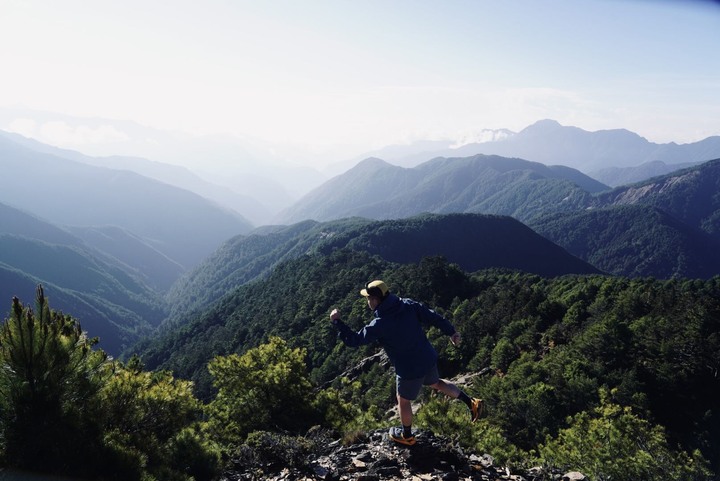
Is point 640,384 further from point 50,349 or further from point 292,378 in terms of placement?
point 50,349

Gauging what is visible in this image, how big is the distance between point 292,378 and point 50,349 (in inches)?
430

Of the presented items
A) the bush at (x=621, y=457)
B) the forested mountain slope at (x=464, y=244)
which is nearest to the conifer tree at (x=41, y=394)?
the bush at (x=621, y=457)

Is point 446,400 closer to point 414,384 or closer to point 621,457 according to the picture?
point 621,457

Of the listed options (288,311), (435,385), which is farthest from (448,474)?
(288,311)

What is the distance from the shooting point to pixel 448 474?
732 cm

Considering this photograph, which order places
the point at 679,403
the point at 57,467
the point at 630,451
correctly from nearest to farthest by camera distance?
the point at 57,467, the point at 630,451, the point at 679,403

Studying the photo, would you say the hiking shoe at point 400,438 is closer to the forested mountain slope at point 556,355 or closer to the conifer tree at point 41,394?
the forested mountain slope at point 556,355

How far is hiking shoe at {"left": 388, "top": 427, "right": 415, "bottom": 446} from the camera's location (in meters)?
8.07

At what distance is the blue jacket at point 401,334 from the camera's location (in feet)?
23.6

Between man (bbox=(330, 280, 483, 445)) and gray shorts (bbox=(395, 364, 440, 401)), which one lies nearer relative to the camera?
man (bbox=(330, 280, 483, 445))

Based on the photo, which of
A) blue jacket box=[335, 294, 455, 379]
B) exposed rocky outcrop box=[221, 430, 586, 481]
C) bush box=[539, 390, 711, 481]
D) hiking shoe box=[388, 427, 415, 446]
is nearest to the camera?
blue jacket box=[335, 294, 455, 379]

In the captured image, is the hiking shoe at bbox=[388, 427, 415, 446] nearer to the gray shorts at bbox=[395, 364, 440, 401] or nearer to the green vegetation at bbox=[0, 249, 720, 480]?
the gray shorts at bbox=[395, 364, 440, 401]

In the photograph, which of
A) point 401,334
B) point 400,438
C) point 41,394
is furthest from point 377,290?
point 41,394

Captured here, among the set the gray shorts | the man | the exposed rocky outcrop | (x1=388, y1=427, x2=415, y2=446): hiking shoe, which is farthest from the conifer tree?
(x1=388, y1=427, x2=415, y2=446): hiking shoe
